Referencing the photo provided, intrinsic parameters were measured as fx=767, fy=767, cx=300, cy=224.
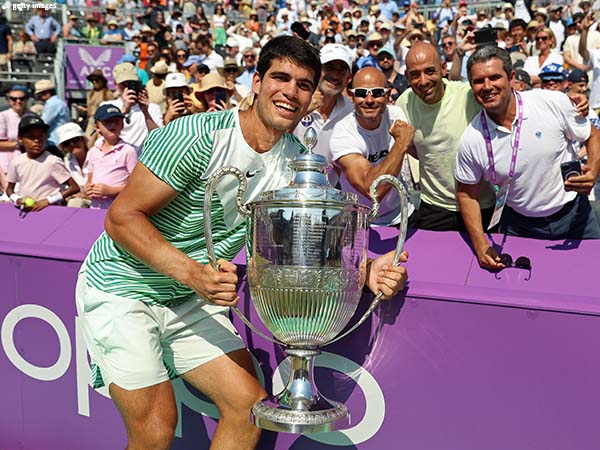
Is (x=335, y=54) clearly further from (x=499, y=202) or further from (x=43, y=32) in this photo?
(x=43, y=32)

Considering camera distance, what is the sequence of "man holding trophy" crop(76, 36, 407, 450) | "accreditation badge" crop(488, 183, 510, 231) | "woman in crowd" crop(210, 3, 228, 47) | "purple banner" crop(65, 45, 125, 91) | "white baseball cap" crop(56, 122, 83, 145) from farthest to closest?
"woman in crowd" crop(210, 3, 228, 47) < "purple banner" crop(65, 45, 125, 91) < "white baseball cap" crop(56, 122, 83, 145) < "accreditation badge" crop(488, 183, 510, 231) < "man holding trophy" crop(76, 36, 407, 450)

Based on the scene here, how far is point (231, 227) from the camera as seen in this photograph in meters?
2.83

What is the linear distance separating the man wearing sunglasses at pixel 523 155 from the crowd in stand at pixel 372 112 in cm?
1

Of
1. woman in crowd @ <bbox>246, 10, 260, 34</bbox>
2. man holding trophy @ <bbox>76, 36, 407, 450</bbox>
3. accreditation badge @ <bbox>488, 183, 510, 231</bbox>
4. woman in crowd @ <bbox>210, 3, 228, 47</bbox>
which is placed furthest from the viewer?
woman in crowd @ <bbox>246, 10, 260, 34</bbox>

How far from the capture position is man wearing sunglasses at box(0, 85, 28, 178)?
705 centimetres

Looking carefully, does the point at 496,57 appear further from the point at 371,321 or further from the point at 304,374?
the point at 304,374

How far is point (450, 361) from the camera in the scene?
266cm

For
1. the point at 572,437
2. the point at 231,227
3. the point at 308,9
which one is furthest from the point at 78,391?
the point at 308,9

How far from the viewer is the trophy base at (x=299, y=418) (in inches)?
92.7

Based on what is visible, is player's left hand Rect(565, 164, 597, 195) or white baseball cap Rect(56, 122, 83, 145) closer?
player's left hand Rect(565, 164, 597, 195)

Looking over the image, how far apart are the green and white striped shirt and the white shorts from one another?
51 millimetres

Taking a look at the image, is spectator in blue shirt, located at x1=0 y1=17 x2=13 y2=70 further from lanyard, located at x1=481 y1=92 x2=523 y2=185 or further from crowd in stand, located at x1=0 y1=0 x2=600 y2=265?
lanyard, located at x1=481 y1=92 x2=523 y2=185

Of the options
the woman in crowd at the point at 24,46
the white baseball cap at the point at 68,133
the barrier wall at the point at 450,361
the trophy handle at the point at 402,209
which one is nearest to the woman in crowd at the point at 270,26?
the woman in crowd at the point at 24,46

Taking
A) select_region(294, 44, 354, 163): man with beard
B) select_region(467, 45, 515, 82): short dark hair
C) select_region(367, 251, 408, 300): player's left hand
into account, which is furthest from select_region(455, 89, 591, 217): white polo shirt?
select_region(294, 44, 354, 163): man with beard
